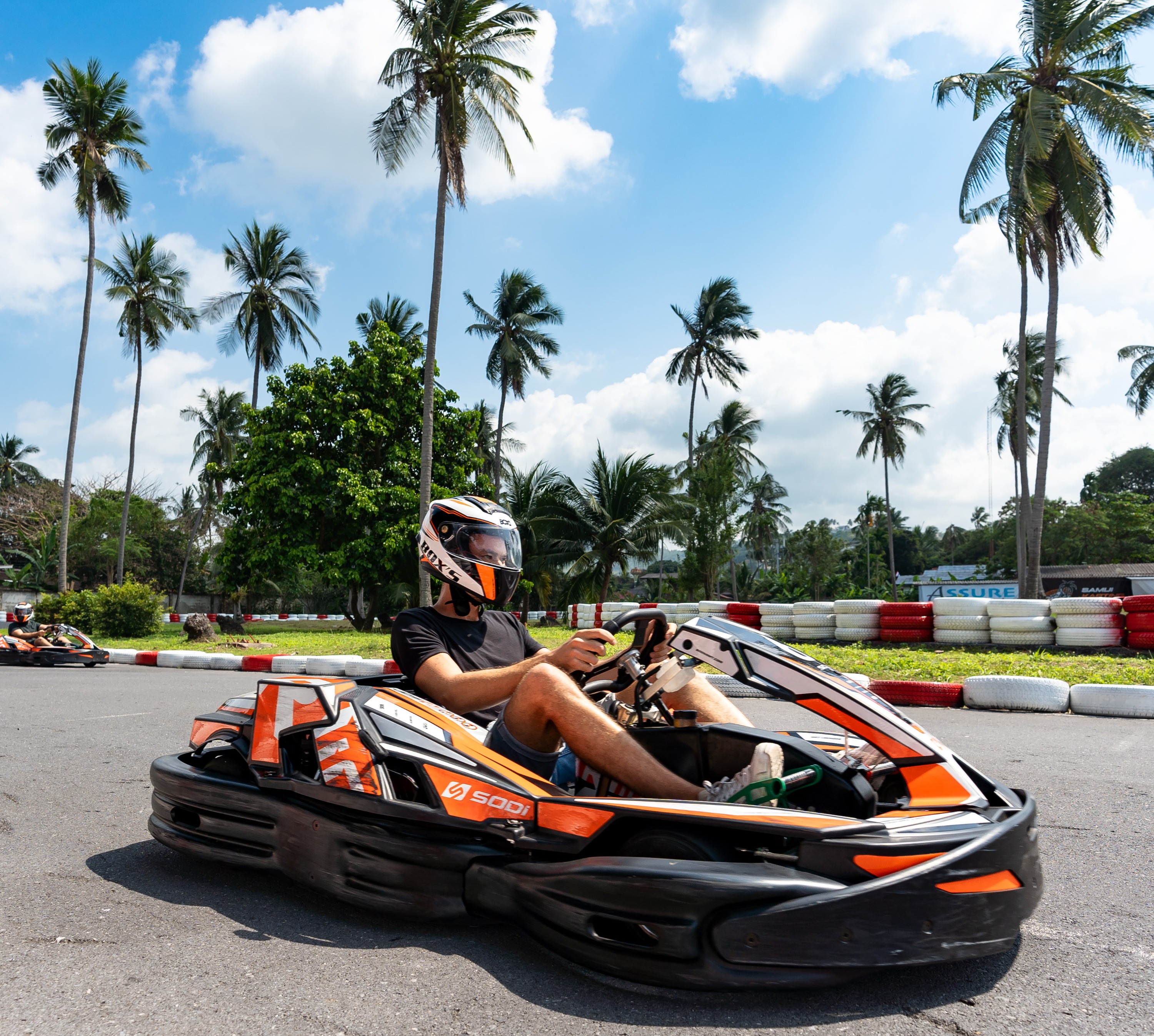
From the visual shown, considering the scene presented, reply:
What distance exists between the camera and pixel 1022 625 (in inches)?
423

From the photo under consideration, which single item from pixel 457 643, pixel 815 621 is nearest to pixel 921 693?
pixel 815 621

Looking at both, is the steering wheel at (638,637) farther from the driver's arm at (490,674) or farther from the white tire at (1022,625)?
the white tire at (1022,625)

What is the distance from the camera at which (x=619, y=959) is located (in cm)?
203

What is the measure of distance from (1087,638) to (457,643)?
10.0 m

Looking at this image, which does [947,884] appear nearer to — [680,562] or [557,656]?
[557,656]

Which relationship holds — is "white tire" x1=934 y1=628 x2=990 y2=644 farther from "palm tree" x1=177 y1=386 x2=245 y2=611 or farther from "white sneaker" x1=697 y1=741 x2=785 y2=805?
"palm tree" x1=177 y1=386 x2=245 y2=611

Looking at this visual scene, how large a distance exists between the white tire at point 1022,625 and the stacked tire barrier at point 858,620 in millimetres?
1541

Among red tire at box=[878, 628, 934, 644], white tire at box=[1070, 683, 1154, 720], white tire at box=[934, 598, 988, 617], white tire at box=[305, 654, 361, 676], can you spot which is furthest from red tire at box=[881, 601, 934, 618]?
white tire at box=[305, 654, 361, 676]

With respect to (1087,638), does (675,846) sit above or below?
below

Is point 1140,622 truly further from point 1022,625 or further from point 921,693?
point 921,693

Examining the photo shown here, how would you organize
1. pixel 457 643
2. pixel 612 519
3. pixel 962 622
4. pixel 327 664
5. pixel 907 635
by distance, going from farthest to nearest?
pixel 612 519 → pixel 327 664 → pixel 907 635 → pixel 962 622 → pixel 457 643

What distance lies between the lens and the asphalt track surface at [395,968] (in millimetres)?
1876

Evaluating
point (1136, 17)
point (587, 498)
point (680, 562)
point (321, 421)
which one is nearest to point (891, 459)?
point (680, 562)

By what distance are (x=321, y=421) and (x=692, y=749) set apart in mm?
21168
